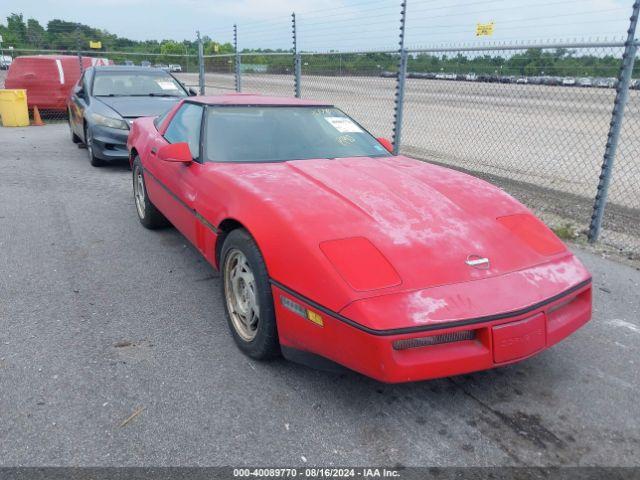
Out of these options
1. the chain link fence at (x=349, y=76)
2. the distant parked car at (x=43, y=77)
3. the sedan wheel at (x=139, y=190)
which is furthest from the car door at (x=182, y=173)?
the distant parked car at (x=43, y=77)

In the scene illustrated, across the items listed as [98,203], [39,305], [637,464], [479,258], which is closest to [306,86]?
[98,203]

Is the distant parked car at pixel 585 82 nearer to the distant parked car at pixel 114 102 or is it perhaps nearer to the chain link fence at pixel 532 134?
the chain link fence at pixel 532 134

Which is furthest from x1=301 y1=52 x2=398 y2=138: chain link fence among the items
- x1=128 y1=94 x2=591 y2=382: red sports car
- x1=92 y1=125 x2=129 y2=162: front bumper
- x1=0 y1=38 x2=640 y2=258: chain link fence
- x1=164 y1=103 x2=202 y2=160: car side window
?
x1=128 y1=94 x2=591 y2=382: red sports car

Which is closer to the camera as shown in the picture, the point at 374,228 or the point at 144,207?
the point at 374,228

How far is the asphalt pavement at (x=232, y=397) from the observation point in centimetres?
217

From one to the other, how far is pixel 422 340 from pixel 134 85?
8.01 m

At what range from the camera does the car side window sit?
3744 mm

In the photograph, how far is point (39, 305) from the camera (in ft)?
11.2

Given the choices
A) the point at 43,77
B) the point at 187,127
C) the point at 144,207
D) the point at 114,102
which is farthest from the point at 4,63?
the point at 187,127

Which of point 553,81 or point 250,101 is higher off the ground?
point 553,81

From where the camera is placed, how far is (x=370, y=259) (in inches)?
92.7

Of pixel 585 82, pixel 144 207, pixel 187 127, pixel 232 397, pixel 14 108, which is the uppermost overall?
pixel 585 82

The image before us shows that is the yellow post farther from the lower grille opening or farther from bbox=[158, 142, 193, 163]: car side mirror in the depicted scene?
the lower grille opening

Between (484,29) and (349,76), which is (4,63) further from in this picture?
(484,29)
